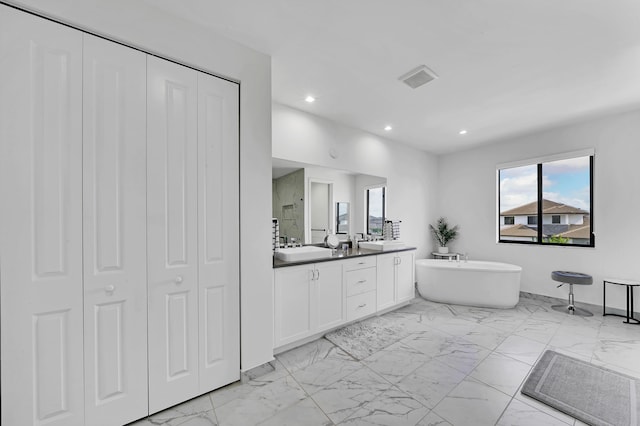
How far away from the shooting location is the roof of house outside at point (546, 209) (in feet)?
12.9

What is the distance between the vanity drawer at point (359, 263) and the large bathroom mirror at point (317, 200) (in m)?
0.61

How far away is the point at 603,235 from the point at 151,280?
5311 millimetres

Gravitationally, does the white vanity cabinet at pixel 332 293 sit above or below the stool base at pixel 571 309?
above

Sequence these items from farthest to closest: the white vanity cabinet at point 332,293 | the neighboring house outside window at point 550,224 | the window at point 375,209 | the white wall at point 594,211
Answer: the window at point 375,209
the neighboring house outside window at point 550,224
the white wall at point 594,211
the white vanity cabinet at point 332,293

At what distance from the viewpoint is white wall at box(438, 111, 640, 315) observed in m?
3.36

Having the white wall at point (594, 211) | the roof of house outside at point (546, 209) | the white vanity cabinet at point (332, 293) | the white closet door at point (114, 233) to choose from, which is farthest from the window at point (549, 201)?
the white closet door at point (114, 233)

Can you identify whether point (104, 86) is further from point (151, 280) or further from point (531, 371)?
point (531, 371)

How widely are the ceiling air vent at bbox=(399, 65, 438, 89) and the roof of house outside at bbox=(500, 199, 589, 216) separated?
3.21m

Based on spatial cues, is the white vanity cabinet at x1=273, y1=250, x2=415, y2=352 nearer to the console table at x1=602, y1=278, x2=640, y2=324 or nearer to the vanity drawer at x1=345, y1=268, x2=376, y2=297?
the vanity drawer at x1=345, y1=268, x2=376, y2=297

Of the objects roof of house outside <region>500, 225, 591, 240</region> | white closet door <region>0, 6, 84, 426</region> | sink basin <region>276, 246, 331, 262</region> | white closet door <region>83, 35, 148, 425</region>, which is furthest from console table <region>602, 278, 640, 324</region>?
white closet door <region>0, 6, 84, 426</region>

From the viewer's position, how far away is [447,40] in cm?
198

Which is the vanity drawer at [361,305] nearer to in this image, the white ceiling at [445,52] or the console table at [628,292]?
the white ceiling at [445,52]

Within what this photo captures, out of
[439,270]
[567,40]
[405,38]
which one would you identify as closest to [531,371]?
[439,270]

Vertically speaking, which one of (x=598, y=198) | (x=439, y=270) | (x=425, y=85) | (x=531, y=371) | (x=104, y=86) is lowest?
(x=531, y=371)
